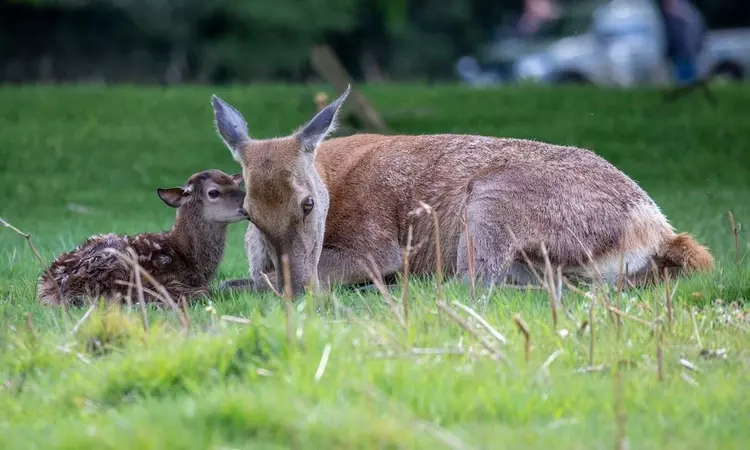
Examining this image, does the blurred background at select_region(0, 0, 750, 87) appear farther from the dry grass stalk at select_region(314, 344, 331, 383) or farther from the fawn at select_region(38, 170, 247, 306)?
the dry grass stalk at select_region(314, 344, 331, 383)

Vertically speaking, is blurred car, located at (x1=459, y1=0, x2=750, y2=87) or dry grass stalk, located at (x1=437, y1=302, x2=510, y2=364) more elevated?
dry grass stalk, located at (x1=437, y1=302, x2=510, y2=364)

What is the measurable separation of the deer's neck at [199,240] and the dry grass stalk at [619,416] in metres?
4.00

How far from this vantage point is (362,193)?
967cm

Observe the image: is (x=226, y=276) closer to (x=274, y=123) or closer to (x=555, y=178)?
(x=555, y=178)

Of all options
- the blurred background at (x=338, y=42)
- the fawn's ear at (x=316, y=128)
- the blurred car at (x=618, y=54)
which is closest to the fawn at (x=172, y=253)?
the fawn's ear at (x=316, y=128)

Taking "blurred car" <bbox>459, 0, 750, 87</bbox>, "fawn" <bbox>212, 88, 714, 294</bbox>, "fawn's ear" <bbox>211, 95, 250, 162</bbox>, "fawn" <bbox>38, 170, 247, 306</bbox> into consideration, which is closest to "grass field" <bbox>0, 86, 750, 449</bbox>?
"fawn" <bbox>38, 170, 247, 306</bbox>

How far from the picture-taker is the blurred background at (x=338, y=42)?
3109 cm

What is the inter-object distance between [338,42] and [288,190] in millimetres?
28334

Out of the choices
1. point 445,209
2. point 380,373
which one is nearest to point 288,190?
point 445,209

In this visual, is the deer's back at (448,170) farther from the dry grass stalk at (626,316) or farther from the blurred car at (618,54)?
the blurred car at (618,54)

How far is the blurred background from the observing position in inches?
1224

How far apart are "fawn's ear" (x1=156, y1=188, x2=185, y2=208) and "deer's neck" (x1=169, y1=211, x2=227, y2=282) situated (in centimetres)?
10

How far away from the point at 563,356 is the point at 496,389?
0.75m

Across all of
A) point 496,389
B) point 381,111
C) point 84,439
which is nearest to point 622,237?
point 496,389
